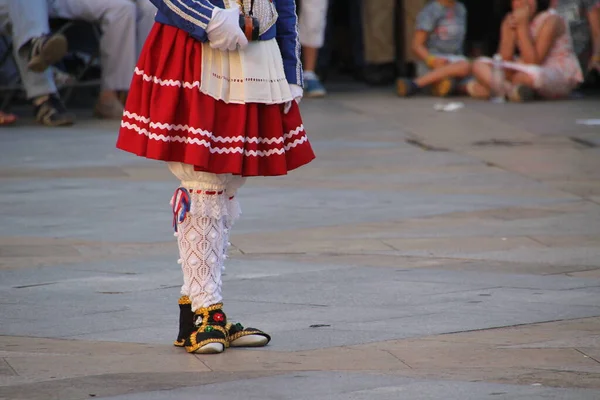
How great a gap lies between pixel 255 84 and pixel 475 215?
318 centimetres

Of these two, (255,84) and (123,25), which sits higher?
(255,84)

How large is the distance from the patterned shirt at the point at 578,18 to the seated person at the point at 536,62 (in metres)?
0.61

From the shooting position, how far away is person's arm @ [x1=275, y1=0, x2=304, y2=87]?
4.86 meters

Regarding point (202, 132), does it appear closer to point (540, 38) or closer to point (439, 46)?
point (540, 38)

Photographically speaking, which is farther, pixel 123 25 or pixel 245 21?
pixel 123 25

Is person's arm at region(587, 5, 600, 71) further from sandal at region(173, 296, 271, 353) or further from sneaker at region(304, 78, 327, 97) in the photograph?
sandal at region(173, 296, 271, 353)

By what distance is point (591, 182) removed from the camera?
8.69 m

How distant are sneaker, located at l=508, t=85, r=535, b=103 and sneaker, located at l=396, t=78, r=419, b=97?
44.1 inches

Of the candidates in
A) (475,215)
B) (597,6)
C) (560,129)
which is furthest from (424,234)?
(597,6)

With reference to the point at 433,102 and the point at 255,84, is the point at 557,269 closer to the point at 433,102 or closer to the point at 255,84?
the point at 255,84

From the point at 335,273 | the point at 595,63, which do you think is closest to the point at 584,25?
the point at 595,63

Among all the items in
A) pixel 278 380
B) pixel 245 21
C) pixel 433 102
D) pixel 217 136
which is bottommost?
pixel 433 102

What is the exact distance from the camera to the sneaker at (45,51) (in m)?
10.3

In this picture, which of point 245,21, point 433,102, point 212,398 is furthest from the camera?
point 433,102
